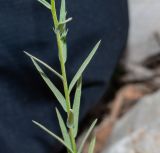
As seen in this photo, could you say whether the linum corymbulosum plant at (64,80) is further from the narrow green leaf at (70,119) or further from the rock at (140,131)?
the rock at (140,131)

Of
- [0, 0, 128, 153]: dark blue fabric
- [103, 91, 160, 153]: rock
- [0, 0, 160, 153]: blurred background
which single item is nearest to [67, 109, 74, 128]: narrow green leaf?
[0, 0, 160, 153]: blurred background

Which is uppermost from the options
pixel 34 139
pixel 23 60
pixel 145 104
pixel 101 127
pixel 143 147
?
pixel 23 60

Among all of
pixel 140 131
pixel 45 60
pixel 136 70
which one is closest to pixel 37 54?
pixel 45 60

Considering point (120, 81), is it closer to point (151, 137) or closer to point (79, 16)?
point (151, 137)

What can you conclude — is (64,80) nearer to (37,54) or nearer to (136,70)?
(37,54)

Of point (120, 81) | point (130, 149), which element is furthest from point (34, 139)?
point (120, 81)
